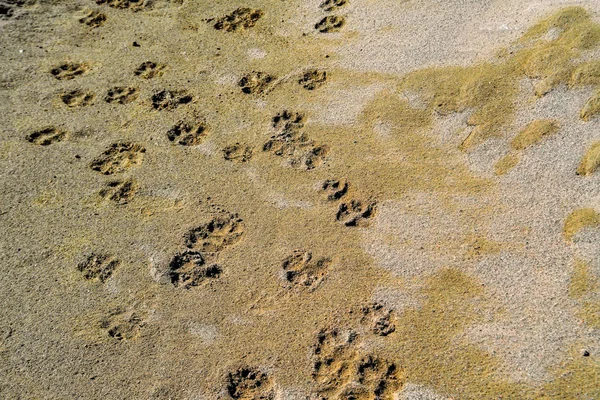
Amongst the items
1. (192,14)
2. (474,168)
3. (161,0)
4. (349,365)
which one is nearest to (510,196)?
(474,168)

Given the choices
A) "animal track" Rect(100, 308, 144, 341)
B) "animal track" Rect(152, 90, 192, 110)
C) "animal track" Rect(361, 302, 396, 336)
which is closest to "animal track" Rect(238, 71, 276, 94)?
"animal track" Rect(152, 90, 192, 110)

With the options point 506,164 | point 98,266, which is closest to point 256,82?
point 98,266

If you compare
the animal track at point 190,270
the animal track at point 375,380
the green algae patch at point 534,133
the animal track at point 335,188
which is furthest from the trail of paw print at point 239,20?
the animal track at point 375,380

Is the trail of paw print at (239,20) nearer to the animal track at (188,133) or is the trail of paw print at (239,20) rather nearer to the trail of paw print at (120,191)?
the animal track at (188,133)

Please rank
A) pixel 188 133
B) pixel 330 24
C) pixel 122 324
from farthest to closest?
pixel 330 24, pixel 188 133, pixel 122 324

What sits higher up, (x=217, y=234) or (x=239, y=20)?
(x=239, y=20)

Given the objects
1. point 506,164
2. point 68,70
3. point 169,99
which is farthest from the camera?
point 68,70

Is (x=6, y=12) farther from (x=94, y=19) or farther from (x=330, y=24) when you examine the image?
(x=330, y=24)

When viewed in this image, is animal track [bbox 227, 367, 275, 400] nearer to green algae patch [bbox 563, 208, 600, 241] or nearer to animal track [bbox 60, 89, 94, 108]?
green algae patch [bbox 563, 208, 600, 241]
